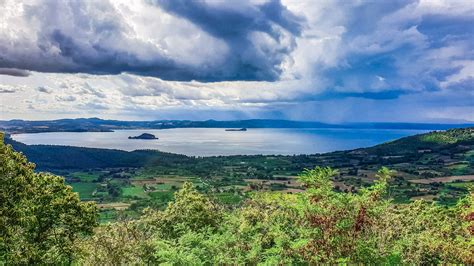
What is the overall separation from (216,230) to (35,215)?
14806 millimetres

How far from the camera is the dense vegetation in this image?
15602 millimetres

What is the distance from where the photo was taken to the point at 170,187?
6895 inches

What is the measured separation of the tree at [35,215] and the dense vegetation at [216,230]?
0.06m

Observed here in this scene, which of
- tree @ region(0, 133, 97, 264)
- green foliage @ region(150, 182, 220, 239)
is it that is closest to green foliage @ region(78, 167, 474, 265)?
green foliage @ region(150, 182, 220, 239)

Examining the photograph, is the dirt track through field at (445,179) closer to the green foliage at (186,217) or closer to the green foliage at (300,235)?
the green foliage at (300,235)

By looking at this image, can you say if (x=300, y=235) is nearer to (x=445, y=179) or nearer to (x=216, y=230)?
(x=216, y=230)

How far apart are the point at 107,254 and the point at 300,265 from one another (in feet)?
52.8

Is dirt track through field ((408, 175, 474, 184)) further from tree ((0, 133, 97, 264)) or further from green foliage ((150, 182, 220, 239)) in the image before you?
tree ((0, 133, 97, 264))

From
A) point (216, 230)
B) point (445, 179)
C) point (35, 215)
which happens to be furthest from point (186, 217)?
point (445, 179)

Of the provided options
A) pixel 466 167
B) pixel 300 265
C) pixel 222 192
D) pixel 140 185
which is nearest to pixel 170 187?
pixel 140 185

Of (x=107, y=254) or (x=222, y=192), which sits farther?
(x=222, y=192)

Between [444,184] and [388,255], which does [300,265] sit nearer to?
[388,255]

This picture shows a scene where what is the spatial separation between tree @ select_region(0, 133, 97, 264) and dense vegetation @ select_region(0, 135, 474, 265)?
6 cm

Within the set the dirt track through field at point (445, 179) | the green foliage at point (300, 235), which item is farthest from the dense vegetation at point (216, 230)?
the dirt track through field at point (445, 179)
